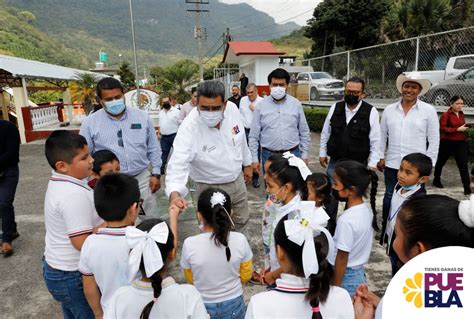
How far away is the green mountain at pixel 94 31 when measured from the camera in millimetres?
55219

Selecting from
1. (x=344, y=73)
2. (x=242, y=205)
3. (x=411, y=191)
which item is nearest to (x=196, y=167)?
(x=242, y=205)

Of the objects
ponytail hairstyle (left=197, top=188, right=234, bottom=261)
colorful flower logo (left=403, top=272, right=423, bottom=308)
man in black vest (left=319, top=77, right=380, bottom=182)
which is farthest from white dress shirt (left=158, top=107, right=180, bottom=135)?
colorful flower logo (left=403, top=272, right=423, bottom=308)

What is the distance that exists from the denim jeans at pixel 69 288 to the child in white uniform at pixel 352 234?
1.45 metres

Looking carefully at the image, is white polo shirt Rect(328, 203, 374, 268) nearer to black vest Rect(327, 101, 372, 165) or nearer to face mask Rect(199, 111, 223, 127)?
face mask Rect(199, 111, 223, 127)

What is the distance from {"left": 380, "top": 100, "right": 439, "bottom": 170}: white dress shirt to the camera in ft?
10.9

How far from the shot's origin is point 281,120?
13.0 feet

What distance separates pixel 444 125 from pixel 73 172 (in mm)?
5556

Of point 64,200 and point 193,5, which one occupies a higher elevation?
point 193,5

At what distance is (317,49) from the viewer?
28.1 metres

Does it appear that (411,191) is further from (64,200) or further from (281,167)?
(64,200)

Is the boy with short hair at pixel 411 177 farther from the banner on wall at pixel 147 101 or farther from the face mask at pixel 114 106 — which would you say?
the banner on wall at pixel 147 101

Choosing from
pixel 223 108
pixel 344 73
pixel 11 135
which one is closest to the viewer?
pixel 223 108

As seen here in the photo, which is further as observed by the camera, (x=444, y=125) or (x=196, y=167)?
(x=444, y=125)

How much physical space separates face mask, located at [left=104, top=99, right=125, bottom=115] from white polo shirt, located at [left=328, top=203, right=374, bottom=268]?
6.57 ft
